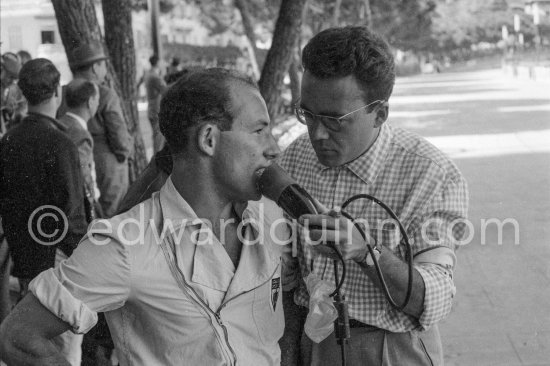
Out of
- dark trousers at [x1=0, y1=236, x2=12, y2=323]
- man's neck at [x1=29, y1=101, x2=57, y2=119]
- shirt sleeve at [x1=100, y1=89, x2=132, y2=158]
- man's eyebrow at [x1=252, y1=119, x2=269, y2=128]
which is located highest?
man's eyebrow at [x1=252, y1=119, x2=269, y2=128]

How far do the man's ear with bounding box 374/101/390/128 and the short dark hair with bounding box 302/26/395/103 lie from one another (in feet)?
0.15

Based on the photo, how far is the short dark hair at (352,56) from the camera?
2.55 metres

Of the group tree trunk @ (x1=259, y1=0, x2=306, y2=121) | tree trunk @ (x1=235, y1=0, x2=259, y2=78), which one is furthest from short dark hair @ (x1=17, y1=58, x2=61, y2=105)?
tree trunk @ (x1=235, y1=0, x2=259, y2=78)

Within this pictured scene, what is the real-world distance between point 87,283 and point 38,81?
151 inches

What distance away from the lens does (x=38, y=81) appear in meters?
5.73

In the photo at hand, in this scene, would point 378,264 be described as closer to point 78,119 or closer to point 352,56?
point 352,56

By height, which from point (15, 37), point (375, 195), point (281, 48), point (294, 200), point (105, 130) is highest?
point (294, 200)

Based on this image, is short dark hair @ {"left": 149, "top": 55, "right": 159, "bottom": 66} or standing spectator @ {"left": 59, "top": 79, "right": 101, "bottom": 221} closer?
standing spectator @ {"left": 59, "top": 79, "right": 101, "bottom": 221}

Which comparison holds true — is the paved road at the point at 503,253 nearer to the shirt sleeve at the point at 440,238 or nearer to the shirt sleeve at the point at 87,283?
the shirt sleeve at the point at 440,238

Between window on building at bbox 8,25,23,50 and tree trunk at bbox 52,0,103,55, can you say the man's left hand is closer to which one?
tree trunk at bbox 52,0,103,55

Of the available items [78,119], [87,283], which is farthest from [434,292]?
[78,119]

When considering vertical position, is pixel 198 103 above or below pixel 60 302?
above

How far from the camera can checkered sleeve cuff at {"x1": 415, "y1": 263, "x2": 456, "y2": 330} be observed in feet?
7.88

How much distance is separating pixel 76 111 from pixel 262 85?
3.26 meters
